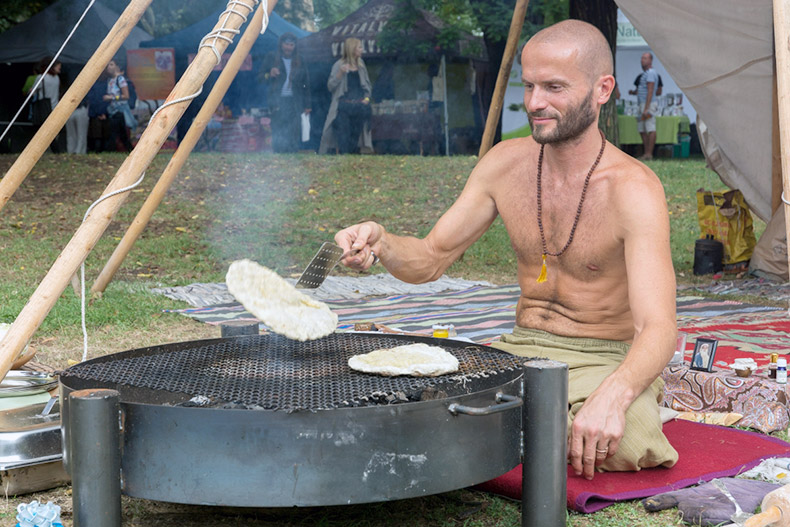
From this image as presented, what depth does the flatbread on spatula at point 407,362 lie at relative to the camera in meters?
2.41

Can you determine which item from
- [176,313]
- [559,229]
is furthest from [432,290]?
[559,229]

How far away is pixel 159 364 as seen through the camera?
8.54ft

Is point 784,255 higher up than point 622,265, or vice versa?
point 622,265

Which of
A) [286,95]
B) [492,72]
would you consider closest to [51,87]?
[286,95]

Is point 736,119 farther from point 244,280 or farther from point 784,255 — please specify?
point 244,280

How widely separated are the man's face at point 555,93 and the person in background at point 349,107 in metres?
10.6

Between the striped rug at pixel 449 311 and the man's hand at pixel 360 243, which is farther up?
the man's hand at pixel 360 243

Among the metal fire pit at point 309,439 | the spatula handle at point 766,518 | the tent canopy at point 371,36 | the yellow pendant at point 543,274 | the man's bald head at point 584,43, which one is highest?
the tent canopy at point 371,36

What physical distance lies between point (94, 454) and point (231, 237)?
6782mm

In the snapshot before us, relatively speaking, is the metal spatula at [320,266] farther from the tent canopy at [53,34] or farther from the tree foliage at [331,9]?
the tree foliage at [331,9]

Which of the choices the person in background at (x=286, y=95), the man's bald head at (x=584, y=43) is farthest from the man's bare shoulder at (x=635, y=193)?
the person in background at (x=286, y=95)

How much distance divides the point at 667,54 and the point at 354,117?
9534 millimetres

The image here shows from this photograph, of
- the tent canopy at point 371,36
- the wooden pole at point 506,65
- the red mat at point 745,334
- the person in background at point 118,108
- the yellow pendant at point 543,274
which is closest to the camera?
the yellow pendant at point 543,274

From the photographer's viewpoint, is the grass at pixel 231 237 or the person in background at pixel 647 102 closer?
the grass at pixel 231 237
